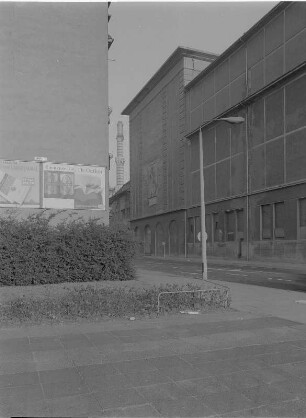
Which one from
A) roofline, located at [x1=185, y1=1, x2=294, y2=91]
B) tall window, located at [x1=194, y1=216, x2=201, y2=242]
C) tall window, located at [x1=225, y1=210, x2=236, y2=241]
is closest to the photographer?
roofline, located at [x1=185, y1=1, x2=294, y2=91]

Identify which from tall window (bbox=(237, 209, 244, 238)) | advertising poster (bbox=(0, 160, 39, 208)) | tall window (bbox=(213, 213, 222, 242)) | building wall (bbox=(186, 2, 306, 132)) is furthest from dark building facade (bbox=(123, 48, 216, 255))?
advertising poster (bbox=(0, 160, 39, 208))

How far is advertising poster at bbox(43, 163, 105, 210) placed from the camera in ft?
63.4

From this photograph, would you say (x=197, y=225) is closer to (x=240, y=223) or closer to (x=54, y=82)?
(x=240, y=223)

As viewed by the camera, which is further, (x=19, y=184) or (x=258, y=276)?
(x=258, y=276)

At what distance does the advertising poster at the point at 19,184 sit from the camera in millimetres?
18500

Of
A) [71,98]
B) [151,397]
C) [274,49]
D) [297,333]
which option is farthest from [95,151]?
[274,49]

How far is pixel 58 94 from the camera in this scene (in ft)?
69.4

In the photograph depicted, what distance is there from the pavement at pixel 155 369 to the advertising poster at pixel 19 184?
11497 mm

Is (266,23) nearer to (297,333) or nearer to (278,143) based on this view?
(278,143)

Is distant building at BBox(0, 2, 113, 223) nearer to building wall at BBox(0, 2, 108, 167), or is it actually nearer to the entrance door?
building wall at BBox(0, 2, 108, 167)

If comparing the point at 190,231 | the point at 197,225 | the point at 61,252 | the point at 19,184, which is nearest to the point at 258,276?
the point at 61,252

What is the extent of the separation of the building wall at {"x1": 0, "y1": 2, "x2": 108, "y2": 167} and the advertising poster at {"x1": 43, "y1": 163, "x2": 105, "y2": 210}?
1.35 m

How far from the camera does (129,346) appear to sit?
6.43 meters

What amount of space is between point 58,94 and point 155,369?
18.1 metres
